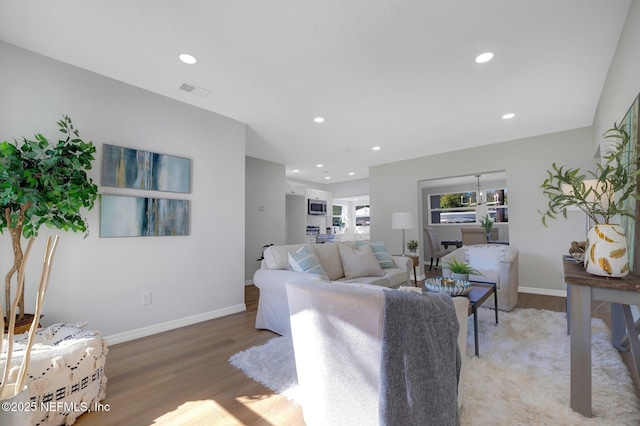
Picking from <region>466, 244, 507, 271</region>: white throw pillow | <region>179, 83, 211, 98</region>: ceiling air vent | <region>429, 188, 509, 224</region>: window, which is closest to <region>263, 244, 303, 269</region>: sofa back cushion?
<region>179, 83, 211, 98</region>: ceiling air vent

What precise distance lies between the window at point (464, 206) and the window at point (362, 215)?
2.14m

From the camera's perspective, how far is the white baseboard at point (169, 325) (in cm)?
274

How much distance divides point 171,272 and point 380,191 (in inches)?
182

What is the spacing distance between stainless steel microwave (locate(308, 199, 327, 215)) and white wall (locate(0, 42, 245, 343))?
377cm

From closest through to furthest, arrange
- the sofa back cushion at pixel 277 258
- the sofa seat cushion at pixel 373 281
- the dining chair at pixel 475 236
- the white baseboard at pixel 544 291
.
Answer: the sofa back cushion at pixel 277 258 < the sofa seat cushion at pixel 373 281 < the white baseboard at pixel 544 291 < the dining chair at pixel 475 236

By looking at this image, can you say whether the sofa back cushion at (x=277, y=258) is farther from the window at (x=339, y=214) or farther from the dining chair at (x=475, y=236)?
the window at (x=339, y=214)

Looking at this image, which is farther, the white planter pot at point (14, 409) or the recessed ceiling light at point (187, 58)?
the recessed ceiling light at point (187, 58)

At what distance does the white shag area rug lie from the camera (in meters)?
1.62

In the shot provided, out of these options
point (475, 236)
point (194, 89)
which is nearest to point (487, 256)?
point (475, 236)

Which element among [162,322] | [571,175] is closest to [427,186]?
[571,175]

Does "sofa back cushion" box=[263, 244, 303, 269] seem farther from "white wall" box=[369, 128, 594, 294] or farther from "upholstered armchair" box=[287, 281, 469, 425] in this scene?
"white wall" box=[369, 128, 594, 294]

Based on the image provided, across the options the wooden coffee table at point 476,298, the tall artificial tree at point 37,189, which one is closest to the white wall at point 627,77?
the wooden coffee table at point 476,298

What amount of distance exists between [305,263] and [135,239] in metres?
1.75

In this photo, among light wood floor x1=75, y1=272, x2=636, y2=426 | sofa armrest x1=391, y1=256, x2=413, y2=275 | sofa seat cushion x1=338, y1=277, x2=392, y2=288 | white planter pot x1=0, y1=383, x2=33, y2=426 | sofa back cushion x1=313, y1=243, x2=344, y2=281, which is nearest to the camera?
white planter pot x1=0, y1=383, x2=33, y2=426
